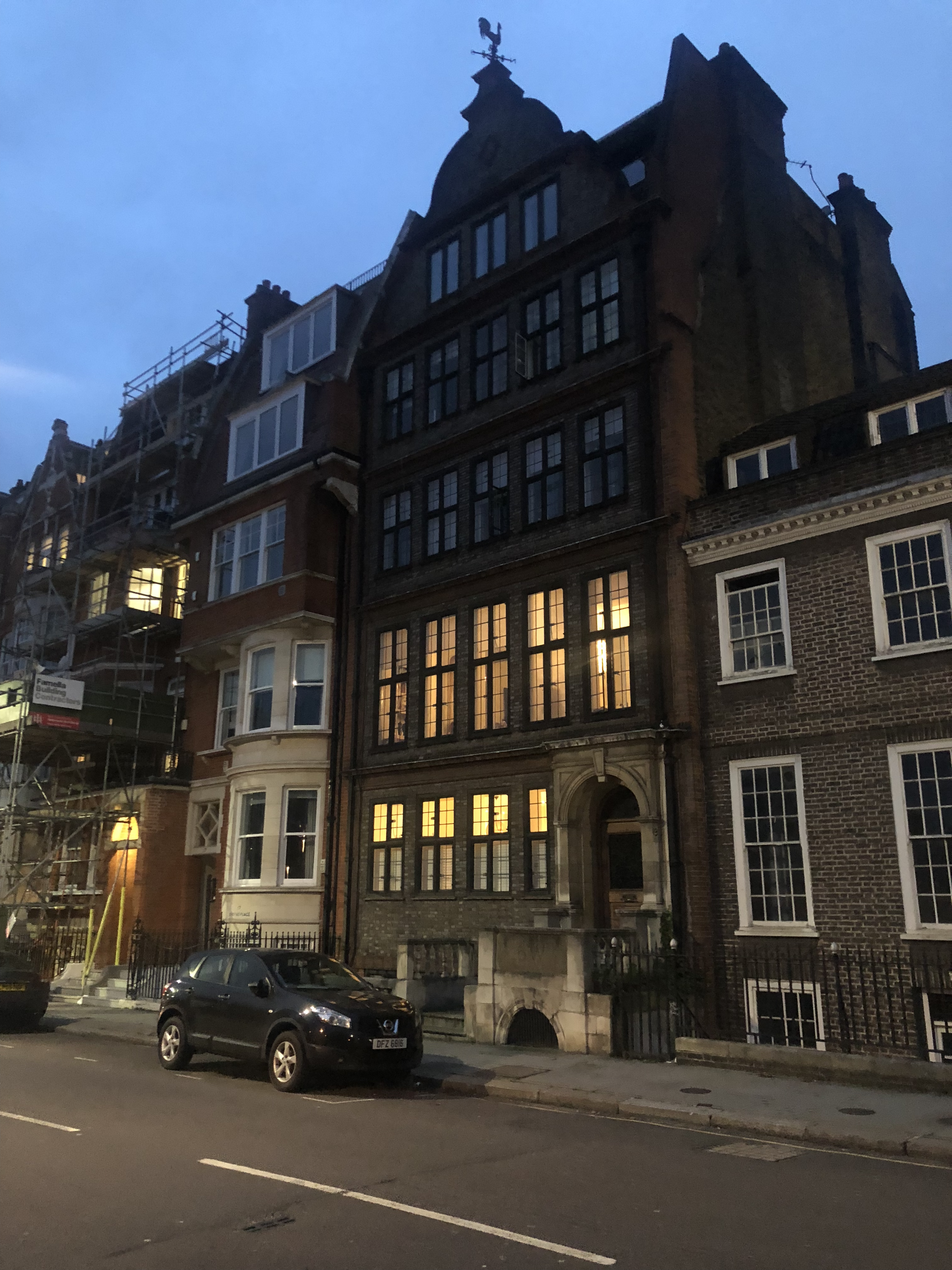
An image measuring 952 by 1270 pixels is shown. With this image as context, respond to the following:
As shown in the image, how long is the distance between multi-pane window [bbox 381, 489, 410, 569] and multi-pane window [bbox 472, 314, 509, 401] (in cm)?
311

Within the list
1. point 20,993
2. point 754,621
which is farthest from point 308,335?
point 20,993

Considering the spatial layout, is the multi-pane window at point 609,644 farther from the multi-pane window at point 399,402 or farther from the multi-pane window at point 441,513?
the multi-pane window at point 399,402

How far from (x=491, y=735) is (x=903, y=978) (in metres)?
9.25

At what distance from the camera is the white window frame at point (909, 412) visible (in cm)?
1636

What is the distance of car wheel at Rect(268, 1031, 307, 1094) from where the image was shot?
1166 centimetres

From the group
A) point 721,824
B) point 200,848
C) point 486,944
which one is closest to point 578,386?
point 721,824

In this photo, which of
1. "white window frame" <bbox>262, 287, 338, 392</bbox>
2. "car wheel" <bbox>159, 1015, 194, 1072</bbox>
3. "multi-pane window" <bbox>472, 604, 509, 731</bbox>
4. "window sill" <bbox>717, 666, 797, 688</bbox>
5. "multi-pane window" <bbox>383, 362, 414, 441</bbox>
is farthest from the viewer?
"white window frame" <bbox>262, 287, 338, 392</bbox>

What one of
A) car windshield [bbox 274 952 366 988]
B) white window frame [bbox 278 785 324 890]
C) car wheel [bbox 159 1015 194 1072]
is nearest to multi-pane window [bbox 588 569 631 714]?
car windshield [bbox 274 952 366 988]

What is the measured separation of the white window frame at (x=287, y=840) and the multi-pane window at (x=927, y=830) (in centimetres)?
1356

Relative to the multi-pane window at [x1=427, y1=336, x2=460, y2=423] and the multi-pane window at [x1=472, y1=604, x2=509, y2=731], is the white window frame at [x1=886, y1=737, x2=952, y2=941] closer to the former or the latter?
the multi-pane window at [x1=472, y1=604, x2=509, y2=731]

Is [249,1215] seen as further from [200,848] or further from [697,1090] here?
[200,848]

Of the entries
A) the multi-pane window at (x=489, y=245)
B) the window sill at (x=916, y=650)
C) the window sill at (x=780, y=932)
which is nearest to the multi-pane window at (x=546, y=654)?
the window sill at (x=780, y=932)

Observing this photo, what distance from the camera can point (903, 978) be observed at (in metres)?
14.3

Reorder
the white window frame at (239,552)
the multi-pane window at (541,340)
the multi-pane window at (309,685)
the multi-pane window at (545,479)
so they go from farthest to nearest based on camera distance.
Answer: the white window frame at (239,552)
the multi-pane window at (309,685)
the multi-pane window at (541,340)
the multi-pane window at (545,479)
